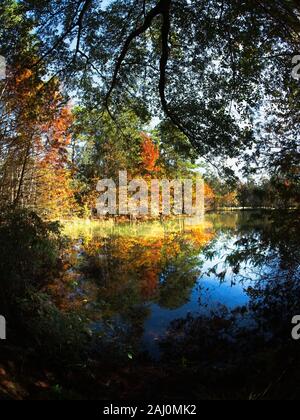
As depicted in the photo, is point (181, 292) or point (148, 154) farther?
point (148, 154)

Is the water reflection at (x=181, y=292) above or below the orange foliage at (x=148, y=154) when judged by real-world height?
below

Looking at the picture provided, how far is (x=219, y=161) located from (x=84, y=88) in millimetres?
5139

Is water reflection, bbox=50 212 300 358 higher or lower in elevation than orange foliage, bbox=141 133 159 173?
lower

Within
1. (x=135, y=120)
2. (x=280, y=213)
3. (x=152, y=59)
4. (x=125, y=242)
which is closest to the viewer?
(x=280, y=213)

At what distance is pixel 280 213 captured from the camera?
17.4ft

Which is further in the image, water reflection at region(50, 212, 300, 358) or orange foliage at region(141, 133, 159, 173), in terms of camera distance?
orange foliage at region(141, 133, 159, 173)

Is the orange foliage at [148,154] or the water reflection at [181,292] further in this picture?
the orange foliage at [148,154]

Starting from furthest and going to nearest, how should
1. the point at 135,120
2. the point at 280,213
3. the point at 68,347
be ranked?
the point at 135,120 → the point at 280,213 → the point at 68,347

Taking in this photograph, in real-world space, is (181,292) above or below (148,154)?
below

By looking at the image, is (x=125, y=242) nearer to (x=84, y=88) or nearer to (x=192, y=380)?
(x=84, y=88)

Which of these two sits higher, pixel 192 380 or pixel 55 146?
pixel 55 146

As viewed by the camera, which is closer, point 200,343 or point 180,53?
point 200,343
